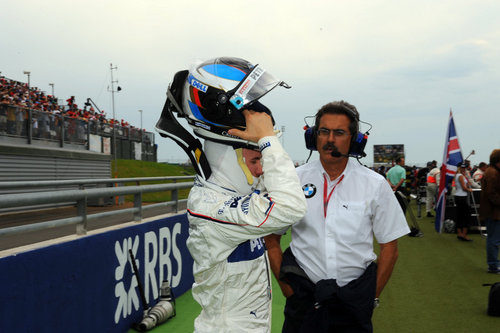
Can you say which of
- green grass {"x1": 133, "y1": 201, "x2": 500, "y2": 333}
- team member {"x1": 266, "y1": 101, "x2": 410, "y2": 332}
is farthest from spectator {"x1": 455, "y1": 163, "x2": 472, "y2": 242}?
team member {"x1": 266, "y1": 101, "x2": 410, "y2": 332}

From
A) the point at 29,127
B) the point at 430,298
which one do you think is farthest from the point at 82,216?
the point at 29,127

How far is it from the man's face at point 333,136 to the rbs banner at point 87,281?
2.13 meters

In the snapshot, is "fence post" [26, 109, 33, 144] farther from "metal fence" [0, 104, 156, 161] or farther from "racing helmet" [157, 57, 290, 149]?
"racing helmet" [157, 57, 290, 149]

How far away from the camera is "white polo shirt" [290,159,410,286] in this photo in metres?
2.55

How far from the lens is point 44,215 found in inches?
589

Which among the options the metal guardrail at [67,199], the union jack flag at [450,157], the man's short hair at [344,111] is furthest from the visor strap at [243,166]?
the union jack flag at [450,157]

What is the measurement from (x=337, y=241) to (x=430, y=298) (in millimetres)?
4916

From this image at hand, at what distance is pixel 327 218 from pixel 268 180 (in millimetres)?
726

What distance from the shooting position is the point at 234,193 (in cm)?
227

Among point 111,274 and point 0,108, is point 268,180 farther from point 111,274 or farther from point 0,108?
point 0,108

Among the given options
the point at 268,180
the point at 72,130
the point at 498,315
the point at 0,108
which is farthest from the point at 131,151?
the point at 268,180

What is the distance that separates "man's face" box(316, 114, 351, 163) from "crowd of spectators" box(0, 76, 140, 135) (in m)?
14.7

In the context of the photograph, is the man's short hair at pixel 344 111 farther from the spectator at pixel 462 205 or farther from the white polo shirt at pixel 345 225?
the spectator at pixel 462 205

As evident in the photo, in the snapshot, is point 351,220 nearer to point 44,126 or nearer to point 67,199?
point 67,199
